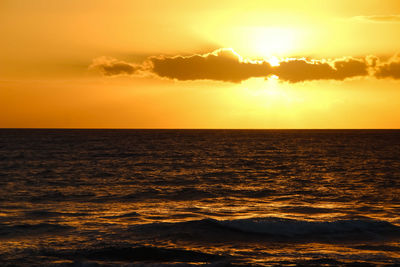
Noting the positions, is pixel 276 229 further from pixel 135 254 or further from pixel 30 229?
pixel 30 229

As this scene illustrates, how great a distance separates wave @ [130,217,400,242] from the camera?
22.5 metres

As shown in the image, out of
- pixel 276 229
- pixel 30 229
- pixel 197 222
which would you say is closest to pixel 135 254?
pixel 197 222

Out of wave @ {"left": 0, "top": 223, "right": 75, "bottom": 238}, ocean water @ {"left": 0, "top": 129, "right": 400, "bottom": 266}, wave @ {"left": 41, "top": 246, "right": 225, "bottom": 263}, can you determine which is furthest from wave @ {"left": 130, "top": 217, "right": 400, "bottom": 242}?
wave @ {"left": 0, "top": 223, "right": 75, "bottom": 238}

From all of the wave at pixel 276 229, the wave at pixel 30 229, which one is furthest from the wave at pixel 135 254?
the wave at pixel 30 229

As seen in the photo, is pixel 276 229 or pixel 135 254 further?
pixel 276 229

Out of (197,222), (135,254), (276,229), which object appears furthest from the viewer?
(197,222)

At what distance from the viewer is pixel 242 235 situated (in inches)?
902

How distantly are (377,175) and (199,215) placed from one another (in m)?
30.8

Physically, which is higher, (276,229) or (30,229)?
(30,229)

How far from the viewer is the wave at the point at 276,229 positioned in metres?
22.5

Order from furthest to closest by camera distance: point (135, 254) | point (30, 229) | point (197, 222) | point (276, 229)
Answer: point (197, 222) → point (276, 229) → point (30, 229) → point (135, 254)

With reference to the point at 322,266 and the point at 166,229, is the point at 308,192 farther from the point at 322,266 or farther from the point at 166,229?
the point at 322,266

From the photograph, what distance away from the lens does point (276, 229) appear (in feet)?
77.8

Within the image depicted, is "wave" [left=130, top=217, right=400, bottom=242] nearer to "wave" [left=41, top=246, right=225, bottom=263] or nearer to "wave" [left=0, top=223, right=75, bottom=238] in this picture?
"wave" [left=41, top=246, right=225, bottom=263]
